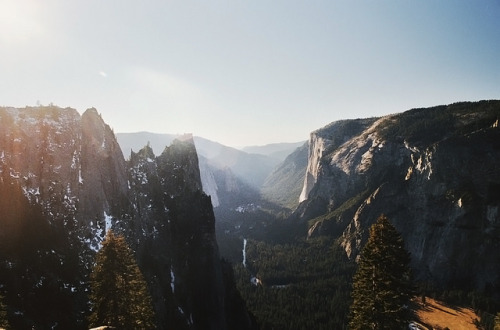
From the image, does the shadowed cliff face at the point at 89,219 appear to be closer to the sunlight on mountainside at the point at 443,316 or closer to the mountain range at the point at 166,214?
the mountain range at the point at 166,214

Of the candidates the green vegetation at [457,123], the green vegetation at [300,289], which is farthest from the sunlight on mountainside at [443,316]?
the green vegetation at [457,123]

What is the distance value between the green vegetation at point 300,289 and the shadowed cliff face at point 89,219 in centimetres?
2694

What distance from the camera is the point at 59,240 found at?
2731 inches

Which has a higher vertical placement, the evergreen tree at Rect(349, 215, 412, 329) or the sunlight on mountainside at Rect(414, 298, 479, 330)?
the evergreen tree at Rect(349, 215, 412, 329)

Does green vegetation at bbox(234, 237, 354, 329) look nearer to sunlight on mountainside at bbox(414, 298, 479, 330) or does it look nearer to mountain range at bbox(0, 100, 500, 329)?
mountain range at bbox(0, 100, 500, 329)

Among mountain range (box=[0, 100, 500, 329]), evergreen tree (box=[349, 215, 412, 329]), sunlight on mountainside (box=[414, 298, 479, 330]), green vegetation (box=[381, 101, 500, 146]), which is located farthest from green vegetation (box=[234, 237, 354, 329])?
evergreen tree (box=[349, 215, 412, 329])

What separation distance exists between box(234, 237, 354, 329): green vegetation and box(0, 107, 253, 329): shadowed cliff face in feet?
88.4

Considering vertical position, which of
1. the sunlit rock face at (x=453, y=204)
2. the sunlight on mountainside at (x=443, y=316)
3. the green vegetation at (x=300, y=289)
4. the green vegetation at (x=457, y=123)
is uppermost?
the green vegetation at (x=457, y=123)

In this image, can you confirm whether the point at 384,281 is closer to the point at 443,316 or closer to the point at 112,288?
the point at 112,288

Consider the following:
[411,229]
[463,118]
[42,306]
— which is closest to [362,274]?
[42,306]

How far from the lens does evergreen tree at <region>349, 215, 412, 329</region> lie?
27.5 metres

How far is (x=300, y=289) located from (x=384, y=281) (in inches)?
5218

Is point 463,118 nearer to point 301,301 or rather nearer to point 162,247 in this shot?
point 301,301

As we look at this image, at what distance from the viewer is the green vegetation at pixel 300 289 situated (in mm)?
123500
